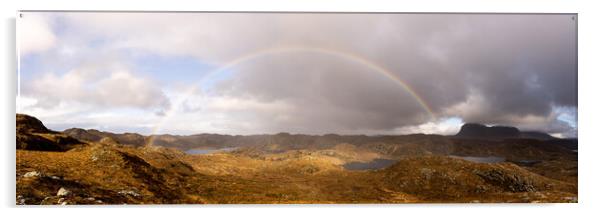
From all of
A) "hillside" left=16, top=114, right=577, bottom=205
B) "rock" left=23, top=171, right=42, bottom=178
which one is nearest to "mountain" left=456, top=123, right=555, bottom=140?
"hillside" left=16, top=114, right=577, bottom=205

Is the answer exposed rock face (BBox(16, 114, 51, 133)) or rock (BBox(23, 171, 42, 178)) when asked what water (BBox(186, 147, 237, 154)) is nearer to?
rock (BBox(23, 171, 42, 178))

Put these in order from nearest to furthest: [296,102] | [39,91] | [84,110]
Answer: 1. [39,91]
2. [84,110]
3. [296,102]

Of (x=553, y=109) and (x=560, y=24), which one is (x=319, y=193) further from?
(x=560, y=24)

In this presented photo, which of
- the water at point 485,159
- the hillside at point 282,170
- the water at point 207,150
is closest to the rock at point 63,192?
the hillside at point 282,170

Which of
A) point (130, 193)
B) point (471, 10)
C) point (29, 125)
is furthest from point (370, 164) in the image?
point (29, 125)

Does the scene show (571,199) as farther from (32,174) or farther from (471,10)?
(32,174)
